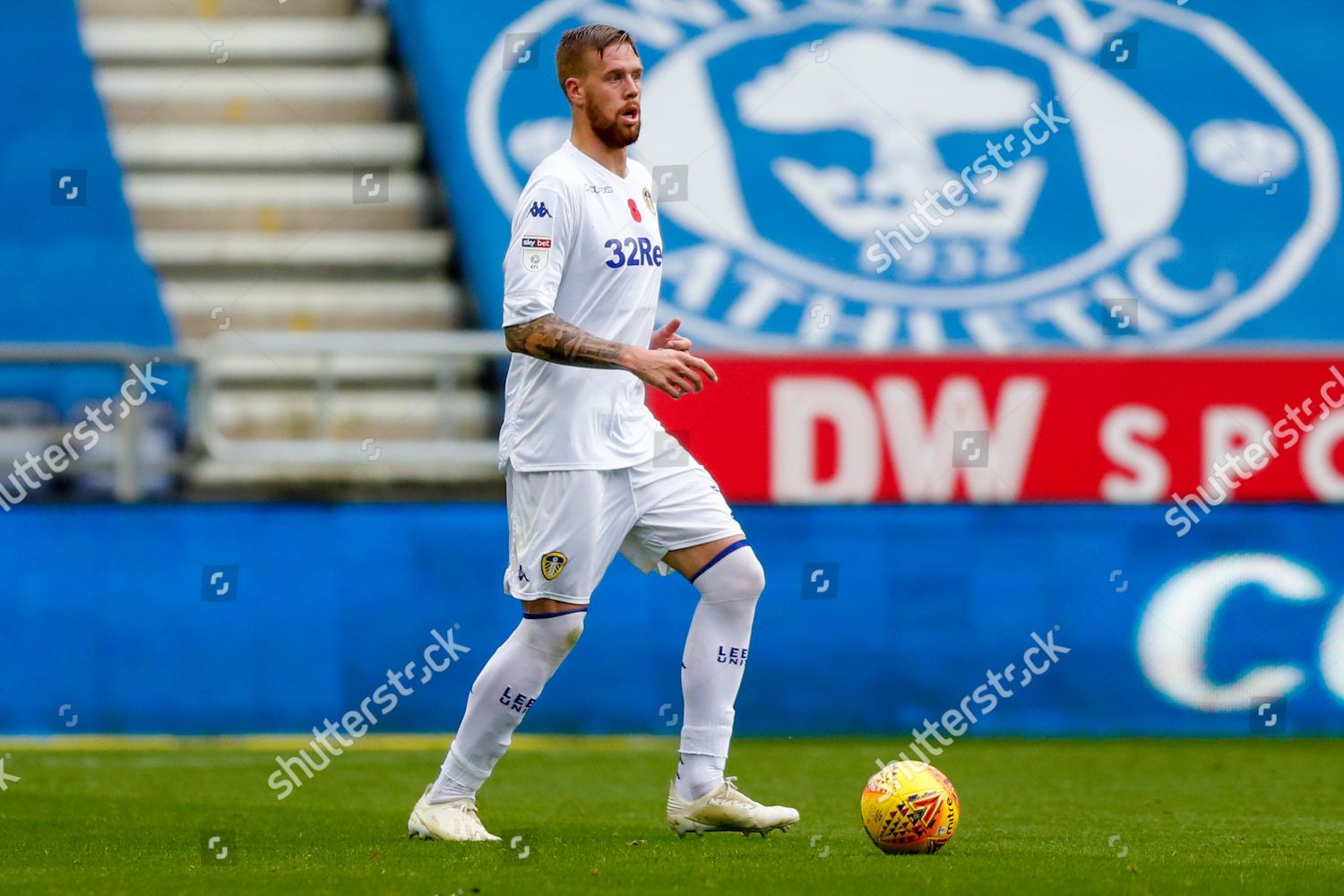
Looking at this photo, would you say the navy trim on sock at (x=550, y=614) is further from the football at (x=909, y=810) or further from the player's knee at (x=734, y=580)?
the football at (x=909, y=810)

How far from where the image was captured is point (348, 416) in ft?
39.6

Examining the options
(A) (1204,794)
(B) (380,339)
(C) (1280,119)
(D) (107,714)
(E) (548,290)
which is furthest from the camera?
(C) (1280,119)

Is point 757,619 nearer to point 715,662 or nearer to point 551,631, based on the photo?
point 715,662

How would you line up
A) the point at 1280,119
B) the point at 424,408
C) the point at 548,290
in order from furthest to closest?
the point at 1280,119
the point at 424,408
the point at 548,290

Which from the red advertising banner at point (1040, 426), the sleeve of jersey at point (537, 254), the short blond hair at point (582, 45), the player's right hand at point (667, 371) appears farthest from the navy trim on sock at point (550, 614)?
the red advertising banner at point (1040, 426)

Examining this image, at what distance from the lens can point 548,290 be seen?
17.5ft

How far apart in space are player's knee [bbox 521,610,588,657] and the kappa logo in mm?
7099

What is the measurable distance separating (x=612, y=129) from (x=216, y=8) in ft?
31.5

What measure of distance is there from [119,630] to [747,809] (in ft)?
16.0

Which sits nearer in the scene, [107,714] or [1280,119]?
[107,714]

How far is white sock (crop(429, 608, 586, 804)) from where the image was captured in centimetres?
547

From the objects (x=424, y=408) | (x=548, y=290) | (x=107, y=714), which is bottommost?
(x=107, y=714)

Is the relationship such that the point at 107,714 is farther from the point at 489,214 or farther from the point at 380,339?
the point at 489,214

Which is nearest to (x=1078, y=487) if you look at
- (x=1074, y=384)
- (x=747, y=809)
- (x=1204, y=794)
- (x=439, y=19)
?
(x=1074, y=384)
